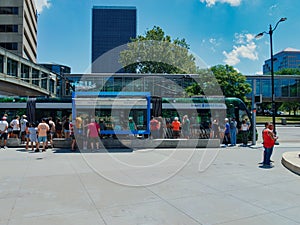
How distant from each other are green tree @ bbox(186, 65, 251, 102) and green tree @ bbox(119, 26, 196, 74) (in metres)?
2.60

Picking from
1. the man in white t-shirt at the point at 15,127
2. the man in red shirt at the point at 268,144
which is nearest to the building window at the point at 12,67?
the man in white t-shirt at the point at 15,127

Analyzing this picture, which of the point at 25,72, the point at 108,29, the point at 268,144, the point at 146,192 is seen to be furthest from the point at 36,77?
the point at 146,192

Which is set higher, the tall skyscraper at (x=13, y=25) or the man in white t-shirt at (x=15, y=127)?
the tall skyscraper at (x=13, y=25)

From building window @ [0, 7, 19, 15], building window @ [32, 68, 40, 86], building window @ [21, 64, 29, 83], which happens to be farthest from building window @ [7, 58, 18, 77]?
building window @ [0, 7, 19, 15]

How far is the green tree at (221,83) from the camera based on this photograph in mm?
43969

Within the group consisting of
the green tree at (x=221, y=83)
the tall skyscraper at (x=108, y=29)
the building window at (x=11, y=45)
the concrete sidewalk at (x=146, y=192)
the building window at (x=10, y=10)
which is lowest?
the concrete sidewalk at (x=146, y=192)

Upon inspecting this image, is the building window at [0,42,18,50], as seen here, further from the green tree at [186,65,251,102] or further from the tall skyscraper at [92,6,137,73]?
the green tree at [186,65,251,102]

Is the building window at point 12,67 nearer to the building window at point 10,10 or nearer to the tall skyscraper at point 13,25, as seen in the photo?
the tall skyscraper at point 13,25

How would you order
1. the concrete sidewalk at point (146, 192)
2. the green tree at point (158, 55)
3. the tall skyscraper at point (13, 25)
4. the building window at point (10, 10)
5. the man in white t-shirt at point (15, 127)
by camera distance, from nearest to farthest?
1. the concrete sidewalk at point (146, 192)
2. the man in white t-shirt at point (15, 127)
3. the green tree at point (158, 55)
4. the tall skyscraper at point (13, 25)
5. the building window at point (10, 10)

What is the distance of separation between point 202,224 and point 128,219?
49.4 inches

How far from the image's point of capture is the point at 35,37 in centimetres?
6706

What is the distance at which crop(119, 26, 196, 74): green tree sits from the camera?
43.4 metres

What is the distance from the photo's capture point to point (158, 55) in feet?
141

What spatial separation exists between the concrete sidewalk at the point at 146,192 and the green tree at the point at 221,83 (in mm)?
33520
